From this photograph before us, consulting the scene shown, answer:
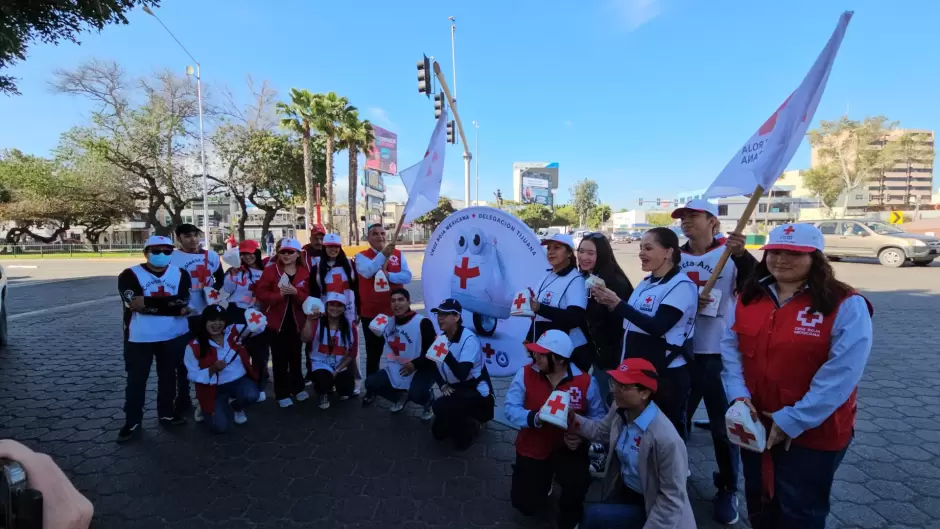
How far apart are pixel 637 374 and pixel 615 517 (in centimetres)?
76

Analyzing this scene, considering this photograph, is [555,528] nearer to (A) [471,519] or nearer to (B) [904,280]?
(A) [471,519]

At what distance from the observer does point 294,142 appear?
3384 centimetres

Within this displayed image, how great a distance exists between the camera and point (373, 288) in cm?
479

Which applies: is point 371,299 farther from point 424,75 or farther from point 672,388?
point 424,75

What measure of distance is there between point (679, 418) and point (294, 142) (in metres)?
35.6

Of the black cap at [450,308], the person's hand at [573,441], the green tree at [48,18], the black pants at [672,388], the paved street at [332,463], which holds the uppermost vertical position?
the green tree at [48,18]

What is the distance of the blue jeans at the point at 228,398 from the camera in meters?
4.06

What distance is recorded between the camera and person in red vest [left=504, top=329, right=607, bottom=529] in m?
2.80

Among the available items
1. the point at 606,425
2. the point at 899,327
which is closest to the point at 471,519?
the point at 606,425

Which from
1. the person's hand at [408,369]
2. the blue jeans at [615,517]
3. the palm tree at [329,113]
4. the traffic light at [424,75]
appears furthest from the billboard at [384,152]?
the blue jeans at [615,517]

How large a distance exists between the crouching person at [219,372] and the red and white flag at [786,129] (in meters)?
4.36

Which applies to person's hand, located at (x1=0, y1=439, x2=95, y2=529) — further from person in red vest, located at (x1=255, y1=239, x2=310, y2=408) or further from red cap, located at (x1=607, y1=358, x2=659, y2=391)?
person in red vest, located at (x1=255, y1=239, x2=310, y2=408)

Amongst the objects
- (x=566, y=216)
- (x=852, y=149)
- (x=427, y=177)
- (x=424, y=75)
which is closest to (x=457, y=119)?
(x=424, y=75)

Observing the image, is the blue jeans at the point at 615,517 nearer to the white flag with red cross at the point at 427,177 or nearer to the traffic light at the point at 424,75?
the white flag with red cross at the point at 427,177
